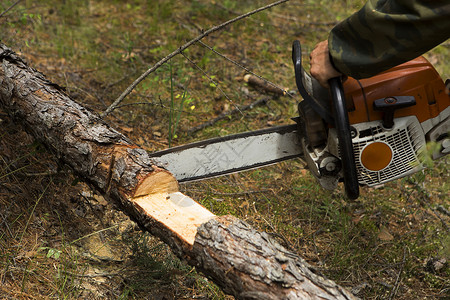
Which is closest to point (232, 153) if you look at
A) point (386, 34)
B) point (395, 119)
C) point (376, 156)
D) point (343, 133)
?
point (343, 133)

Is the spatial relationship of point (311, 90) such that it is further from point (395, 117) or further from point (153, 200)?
point (153, 200)

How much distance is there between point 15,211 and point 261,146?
146 centimetres

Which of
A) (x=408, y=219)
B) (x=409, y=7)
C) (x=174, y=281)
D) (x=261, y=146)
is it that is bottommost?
(x=408, y=219)

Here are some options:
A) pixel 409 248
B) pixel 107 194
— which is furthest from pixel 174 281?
pixel 409 248

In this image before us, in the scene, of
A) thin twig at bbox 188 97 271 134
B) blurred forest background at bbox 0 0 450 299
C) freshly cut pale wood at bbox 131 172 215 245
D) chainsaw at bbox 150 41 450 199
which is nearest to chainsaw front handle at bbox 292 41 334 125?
chainsaw at bbox 150 41 450 199

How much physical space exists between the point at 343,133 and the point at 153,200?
102 cm

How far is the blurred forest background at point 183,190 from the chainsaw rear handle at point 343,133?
0.54 metres

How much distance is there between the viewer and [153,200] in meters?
2.13

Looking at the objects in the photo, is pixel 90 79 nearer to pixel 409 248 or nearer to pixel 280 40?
pixel 280 40

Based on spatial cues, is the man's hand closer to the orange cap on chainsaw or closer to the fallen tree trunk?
the orange cap on chainsaw

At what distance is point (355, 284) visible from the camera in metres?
2.57

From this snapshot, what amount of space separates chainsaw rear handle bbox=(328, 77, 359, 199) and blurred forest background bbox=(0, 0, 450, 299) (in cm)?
54

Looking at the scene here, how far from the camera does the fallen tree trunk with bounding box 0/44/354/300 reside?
1734 millimetres

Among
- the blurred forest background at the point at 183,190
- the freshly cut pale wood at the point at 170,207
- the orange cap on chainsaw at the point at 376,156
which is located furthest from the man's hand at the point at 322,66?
the freshly cut pale wood at the point at 170,207
